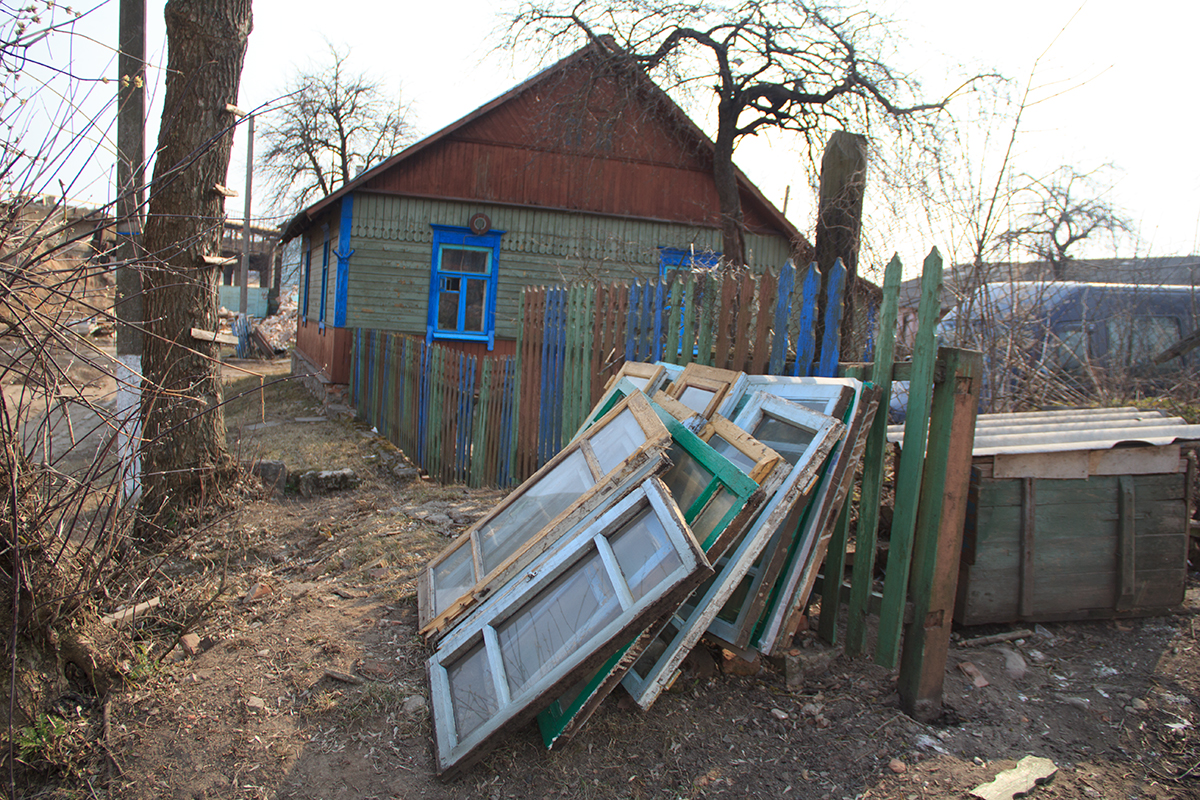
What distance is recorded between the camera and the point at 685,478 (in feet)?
9.80

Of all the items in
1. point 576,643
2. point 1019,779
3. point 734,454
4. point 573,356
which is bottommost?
point 1019,779

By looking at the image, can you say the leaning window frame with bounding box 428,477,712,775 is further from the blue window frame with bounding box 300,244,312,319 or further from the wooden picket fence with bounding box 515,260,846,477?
the blue window frame with bounding box 300,244,312,319

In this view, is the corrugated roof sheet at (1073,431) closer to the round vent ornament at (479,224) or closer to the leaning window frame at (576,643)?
the leaning window frame at (576,643)

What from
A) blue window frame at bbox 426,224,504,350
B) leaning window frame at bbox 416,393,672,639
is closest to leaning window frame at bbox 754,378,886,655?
leaning window frame at bbox 416,393,672,639

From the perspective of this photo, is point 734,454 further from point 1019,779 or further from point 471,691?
point 1019,779

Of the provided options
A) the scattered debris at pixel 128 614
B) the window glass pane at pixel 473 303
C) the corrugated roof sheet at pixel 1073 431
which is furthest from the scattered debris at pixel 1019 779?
the window glass pane at pixel 473 303

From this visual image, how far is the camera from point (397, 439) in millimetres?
9188

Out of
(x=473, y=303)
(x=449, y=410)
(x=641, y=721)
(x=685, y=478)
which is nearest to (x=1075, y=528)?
(x=685, y=478)

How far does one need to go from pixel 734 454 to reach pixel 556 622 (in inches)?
40.3

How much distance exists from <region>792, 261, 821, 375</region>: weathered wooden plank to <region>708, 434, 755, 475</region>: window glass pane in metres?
0.85

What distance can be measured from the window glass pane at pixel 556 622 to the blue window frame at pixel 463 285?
11.2 metres

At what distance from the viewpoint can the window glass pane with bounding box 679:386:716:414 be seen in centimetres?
359

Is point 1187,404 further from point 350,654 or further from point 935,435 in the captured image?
point 350,654

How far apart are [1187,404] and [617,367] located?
492 cm
